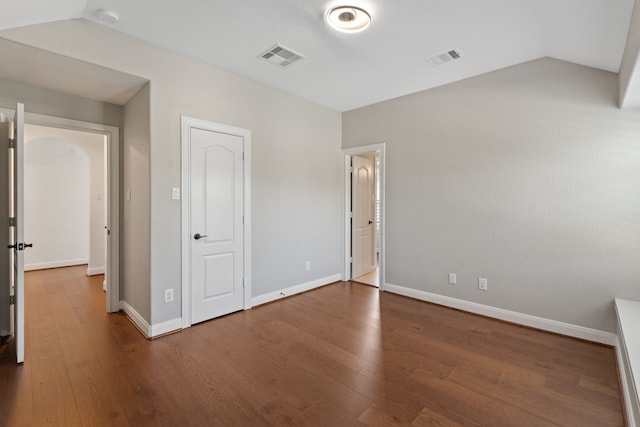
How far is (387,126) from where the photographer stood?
14.1 ft

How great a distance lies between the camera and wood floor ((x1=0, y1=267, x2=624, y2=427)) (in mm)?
1811

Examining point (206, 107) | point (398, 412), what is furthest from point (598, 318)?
point (206, 107)

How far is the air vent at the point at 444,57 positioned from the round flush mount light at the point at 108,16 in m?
2.87

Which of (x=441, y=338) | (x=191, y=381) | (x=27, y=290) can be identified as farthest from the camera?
(x=27, y=290)

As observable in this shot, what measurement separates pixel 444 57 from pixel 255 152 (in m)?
2.38

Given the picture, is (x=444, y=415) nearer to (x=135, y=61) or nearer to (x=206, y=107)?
(x=206, y=107)

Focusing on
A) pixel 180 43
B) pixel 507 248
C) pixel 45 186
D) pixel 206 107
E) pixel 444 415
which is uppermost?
pixel 180 43

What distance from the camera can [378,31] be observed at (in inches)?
99.6

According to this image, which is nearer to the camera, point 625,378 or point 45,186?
point 625,378

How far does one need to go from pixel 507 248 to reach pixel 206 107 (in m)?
3.72

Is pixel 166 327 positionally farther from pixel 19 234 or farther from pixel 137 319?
pixel 19 234

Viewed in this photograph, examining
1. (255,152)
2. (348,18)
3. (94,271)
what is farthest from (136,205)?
(94,271)

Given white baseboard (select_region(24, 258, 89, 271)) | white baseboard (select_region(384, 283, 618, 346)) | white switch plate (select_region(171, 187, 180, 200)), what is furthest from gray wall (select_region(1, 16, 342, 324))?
white baseboard (select_region(24, 258, 89, 271))

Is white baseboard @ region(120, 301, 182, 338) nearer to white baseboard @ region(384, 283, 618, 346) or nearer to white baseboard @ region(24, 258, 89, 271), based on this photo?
white baseboard @ region(384, 283, 618, 346)
